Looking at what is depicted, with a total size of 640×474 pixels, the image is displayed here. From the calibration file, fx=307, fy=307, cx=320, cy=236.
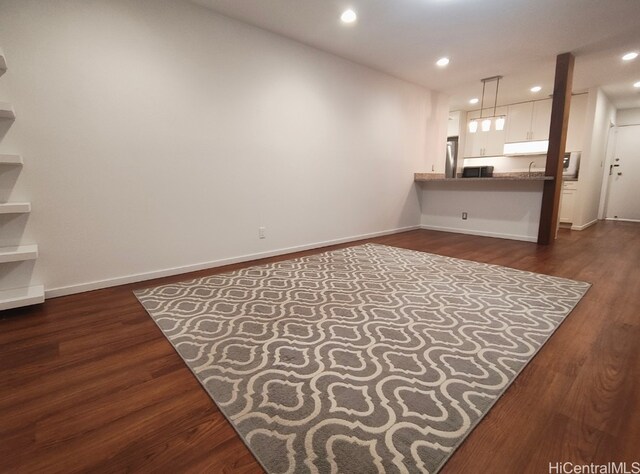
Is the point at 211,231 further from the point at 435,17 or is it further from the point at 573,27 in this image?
the point at 573,27

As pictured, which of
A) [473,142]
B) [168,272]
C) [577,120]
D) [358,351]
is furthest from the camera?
[473,142]

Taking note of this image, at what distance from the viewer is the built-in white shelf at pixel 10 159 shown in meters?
2.07

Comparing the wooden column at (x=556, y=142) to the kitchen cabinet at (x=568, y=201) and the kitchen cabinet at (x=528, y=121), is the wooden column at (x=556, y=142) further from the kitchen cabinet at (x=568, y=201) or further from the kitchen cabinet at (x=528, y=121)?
the kitchen cabinet at (x=528, y=121)

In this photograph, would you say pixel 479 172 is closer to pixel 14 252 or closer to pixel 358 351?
pixel 358 351

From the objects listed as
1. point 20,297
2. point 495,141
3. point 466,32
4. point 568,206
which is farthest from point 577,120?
point 20,297

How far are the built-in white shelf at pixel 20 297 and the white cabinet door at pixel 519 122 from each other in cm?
811

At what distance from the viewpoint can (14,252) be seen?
212 centimetres

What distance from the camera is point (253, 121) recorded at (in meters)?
3.42

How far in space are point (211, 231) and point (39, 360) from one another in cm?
181

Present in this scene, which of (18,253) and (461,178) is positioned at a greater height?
(461,178)

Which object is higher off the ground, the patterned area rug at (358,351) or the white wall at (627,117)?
the white wall at (627,117)

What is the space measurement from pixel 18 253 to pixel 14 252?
0.13ft

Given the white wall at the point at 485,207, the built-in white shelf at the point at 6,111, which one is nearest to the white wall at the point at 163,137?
the built-in white shelf at the point at 6,111

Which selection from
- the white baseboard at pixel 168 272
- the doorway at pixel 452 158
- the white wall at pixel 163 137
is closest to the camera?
the white wall at pixel 163 137
